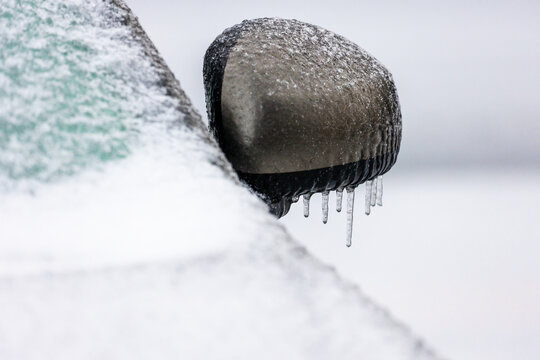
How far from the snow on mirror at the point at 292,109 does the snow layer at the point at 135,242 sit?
16cm

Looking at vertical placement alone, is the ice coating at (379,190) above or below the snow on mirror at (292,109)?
below

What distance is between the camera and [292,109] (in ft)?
2.08

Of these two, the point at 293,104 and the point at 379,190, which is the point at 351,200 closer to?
the point at 379,190

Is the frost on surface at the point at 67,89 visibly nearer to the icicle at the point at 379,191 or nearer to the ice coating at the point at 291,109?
the ice coating at the point at 291,109

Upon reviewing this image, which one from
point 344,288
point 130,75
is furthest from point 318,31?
point 344,288

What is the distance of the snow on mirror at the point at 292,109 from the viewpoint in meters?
0.63

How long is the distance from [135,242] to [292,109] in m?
0.32

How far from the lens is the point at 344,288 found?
0.34m

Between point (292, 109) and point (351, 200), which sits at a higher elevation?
point (292, 109)

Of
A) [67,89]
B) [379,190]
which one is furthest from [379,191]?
[67,89]

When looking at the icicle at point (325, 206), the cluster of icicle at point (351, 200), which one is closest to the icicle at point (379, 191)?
the cluster of icicle at point (351, 200)

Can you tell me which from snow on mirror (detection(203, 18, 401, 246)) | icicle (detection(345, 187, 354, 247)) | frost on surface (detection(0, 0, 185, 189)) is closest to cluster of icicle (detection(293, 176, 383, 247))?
icicle (detection(345, 187, 354, 247))

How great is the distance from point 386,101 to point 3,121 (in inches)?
18.1

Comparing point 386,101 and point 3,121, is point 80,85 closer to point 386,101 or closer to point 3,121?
point 3,121
